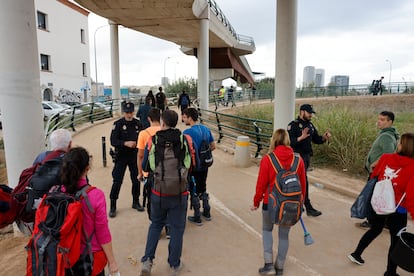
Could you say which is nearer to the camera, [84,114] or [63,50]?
[84,114]

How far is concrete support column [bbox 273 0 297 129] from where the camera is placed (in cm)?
781

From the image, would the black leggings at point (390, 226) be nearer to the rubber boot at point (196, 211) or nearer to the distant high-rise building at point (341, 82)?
the rubber boot at point (196, 211)

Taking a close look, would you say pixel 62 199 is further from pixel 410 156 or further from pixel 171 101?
pixel 171 101

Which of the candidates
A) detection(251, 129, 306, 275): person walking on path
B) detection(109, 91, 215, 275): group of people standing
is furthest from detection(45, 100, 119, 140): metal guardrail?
detection(251, 129, 306, 275): person walking on path

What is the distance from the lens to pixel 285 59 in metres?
7.99

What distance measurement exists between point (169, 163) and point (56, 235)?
1.32m

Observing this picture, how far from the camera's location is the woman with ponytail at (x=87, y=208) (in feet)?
7.50

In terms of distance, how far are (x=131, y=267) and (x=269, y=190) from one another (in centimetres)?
193

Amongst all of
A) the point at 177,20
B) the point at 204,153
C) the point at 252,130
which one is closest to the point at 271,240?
the point at 204,153

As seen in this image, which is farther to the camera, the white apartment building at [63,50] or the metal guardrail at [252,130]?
the white apartment building at [63,50]

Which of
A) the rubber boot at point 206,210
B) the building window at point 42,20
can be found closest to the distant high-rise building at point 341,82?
the building window at point 42,20

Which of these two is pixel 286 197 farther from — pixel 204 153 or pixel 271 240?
pixel 204 153

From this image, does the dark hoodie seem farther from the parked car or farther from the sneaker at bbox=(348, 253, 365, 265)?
the parked car

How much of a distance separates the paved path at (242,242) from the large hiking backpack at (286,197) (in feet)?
3.08
